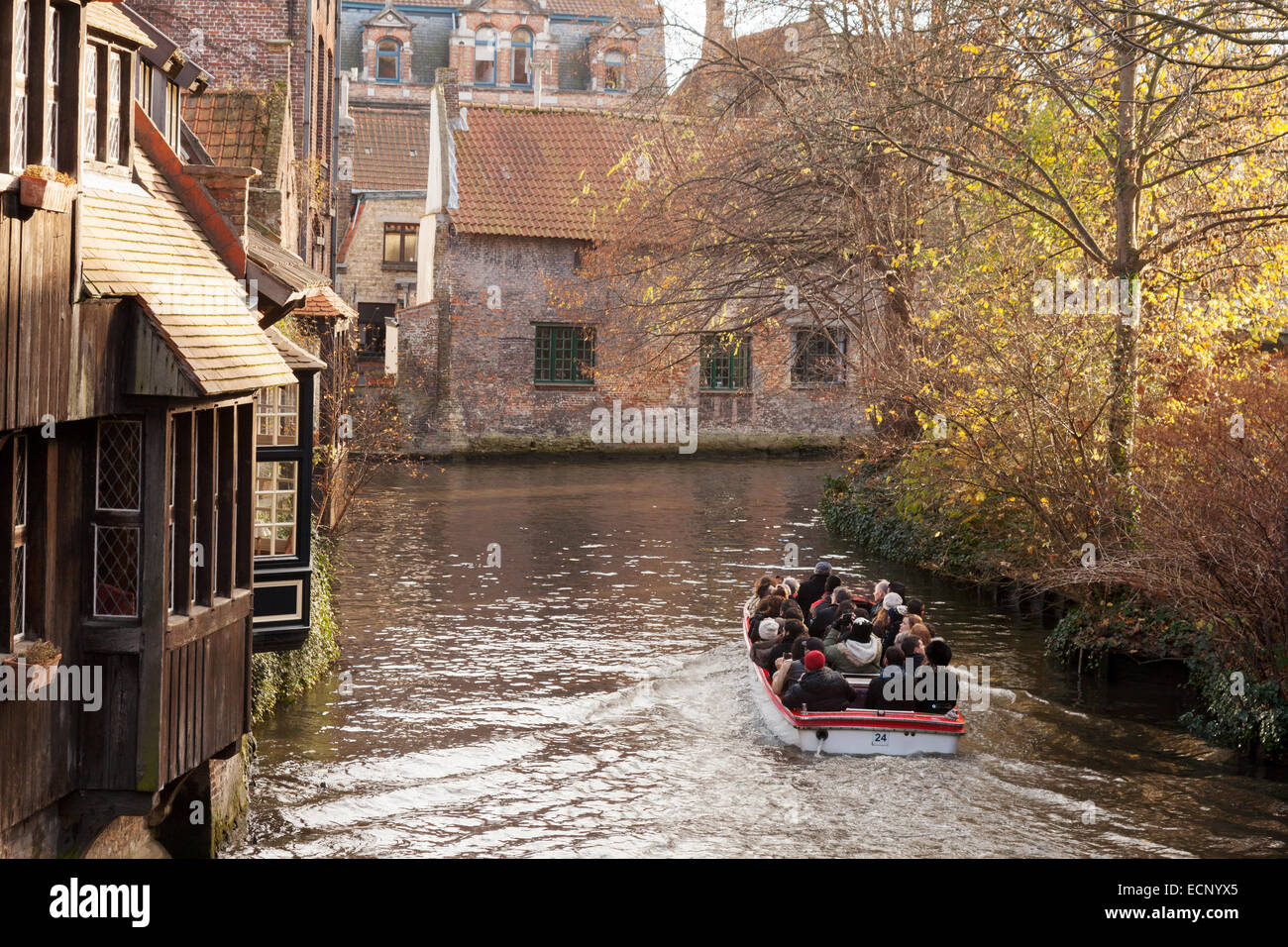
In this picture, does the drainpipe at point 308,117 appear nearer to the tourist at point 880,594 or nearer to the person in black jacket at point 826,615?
the tourist at point 880,594

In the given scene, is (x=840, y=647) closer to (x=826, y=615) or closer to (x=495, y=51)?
(x=826, y=615)

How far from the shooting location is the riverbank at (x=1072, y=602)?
13.5 meters

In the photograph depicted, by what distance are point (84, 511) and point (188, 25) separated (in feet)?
53.4

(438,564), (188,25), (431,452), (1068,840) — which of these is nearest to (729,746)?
(1068,840)

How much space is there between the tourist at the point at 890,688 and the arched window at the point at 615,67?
44283 mm

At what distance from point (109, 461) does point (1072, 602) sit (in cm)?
1419

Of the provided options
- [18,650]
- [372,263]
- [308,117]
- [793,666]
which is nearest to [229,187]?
[18,650]

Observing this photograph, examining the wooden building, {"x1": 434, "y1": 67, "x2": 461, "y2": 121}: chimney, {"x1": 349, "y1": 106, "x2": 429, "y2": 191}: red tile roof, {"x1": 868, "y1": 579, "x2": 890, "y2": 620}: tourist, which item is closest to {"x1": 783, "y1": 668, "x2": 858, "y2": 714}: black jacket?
{"x1": 868, "y1": 579, "x2": 890, "y2": 620}: tourist

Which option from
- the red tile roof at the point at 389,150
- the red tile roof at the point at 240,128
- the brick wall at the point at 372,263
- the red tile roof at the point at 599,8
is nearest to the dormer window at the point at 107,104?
the red tile roof at the point at 240,128

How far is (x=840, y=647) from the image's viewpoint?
49.9ft
